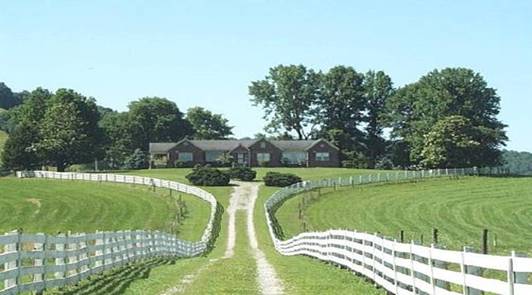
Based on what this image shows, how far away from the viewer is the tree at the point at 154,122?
547ft

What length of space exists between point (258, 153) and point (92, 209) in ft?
217

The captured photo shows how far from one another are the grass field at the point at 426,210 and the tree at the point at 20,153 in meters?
57.3

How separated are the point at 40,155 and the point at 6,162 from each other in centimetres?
544

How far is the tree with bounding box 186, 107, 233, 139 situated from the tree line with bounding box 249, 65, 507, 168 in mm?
21543

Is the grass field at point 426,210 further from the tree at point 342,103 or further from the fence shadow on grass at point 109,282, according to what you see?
A: the tree at point 342,103

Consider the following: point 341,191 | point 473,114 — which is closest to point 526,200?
point 341,191

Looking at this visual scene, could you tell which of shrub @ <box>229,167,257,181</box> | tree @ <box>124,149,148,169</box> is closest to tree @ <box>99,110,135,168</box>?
tree @ <box>124,149,148,169</box>

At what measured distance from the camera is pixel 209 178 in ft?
304

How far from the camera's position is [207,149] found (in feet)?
457

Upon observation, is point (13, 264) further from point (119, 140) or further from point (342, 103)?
point (119, 140)

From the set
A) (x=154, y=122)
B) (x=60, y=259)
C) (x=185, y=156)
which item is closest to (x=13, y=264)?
(x=60, y=259)

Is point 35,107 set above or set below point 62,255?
above

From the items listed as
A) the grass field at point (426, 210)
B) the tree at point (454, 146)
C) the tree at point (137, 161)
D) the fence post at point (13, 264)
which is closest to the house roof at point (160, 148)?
the tree at point (137, 161)

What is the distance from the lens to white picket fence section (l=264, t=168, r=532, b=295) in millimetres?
9508
